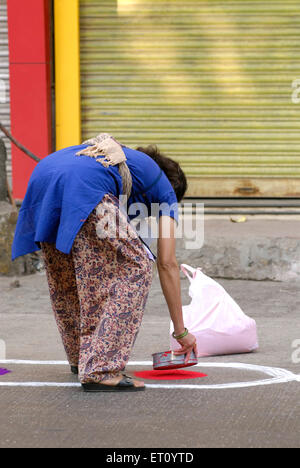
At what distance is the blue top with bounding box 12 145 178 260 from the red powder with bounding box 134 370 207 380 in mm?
912

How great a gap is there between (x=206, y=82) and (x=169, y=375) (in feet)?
17.9

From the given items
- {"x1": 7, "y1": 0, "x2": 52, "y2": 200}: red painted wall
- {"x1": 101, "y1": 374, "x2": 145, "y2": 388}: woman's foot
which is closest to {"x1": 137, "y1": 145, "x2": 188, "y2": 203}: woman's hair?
{"x1": 101, "y1": 374, "x2": 145, "y2": 388}: woman's foot

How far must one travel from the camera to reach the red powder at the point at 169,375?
4273mm

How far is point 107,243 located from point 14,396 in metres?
0.88

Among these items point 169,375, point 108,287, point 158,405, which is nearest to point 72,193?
point 108,287

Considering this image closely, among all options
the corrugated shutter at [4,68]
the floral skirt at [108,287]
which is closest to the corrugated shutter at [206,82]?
the corrugated shutter at [4,68]

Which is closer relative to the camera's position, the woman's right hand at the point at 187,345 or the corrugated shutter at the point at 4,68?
the woman's right hand at the point at 187,345

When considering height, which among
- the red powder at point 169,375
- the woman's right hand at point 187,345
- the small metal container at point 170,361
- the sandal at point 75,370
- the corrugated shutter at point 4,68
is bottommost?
the red powder at point 169,375

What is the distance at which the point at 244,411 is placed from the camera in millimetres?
3588

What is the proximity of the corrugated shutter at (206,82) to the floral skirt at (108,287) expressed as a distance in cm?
544

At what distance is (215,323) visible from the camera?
15.5ft

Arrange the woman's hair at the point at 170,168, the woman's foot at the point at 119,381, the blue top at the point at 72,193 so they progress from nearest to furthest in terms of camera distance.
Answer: the blue top at the point at 72,193 < the woman's foot at the point at 119,381 < the woman's hair at the point at 170,168

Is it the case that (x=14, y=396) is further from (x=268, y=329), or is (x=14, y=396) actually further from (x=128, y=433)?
(x=268, y=329)

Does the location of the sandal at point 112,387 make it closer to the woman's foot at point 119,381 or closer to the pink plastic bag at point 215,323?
the woman's foot at point 119,381
